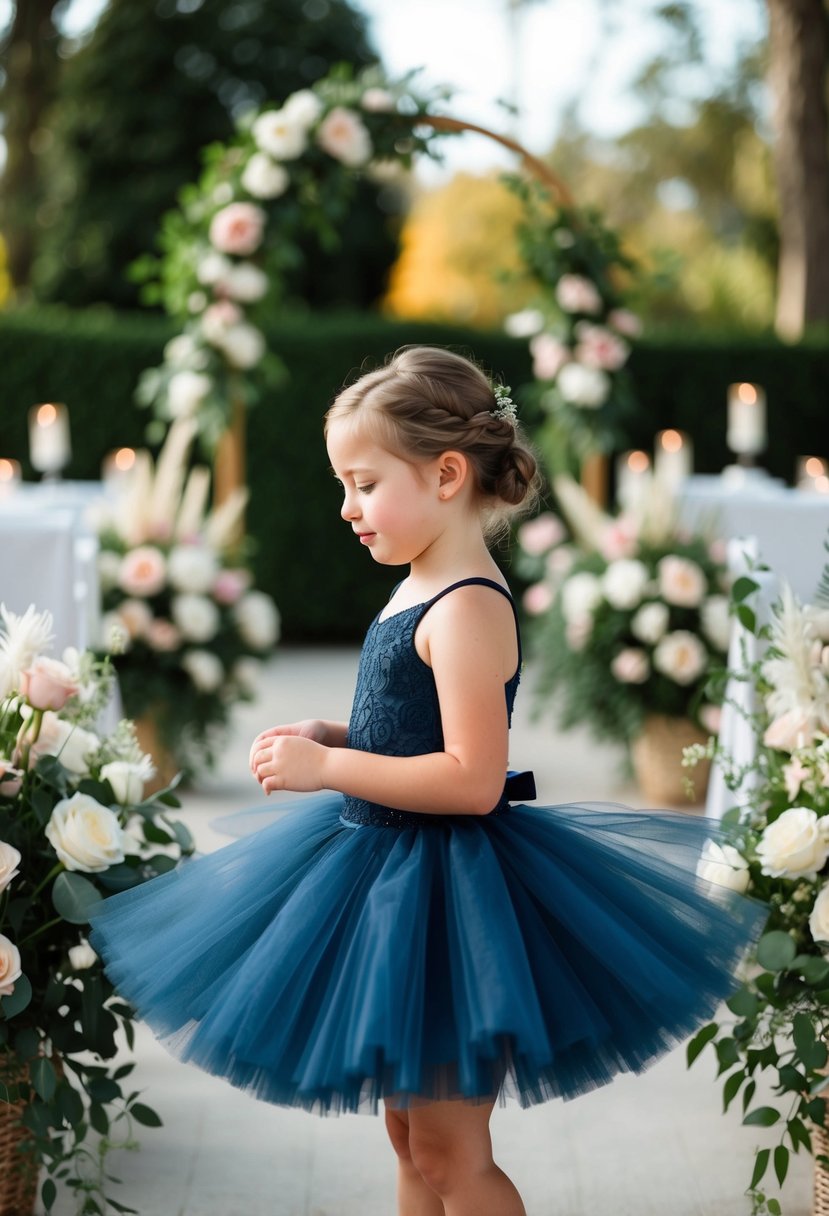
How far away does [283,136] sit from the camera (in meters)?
5.76

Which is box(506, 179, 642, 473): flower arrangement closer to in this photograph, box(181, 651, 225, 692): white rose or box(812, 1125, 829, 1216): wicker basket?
box(181, 651, 225, 692): white rose

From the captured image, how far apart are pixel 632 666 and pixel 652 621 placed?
171 millimetres

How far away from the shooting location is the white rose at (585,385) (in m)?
6.49

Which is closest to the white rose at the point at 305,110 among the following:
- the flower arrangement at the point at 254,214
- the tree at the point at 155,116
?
the flower arrangement at the point at 254,214

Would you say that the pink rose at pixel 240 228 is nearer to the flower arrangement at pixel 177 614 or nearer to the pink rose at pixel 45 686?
the flower arrangement at pixel 177 614

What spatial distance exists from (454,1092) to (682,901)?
16.7 inches

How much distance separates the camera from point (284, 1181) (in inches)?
99.8

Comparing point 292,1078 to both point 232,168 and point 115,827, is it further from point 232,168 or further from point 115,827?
point 232,168

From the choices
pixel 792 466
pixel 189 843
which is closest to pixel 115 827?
pixel 189 843

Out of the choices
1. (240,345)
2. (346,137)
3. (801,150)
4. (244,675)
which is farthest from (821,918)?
(801,150)

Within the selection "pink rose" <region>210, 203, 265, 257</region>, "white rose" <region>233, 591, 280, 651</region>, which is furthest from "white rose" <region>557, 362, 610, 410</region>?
"white rose" <region>233, 591, 280, 651</region>

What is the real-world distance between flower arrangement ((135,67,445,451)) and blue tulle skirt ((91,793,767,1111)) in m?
4.27

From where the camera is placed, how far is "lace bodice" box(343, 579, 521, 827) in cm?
→ 185

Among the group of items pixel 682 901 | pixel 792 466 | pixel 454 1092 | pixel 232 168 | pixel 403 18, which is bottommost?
pixel 454 1092
